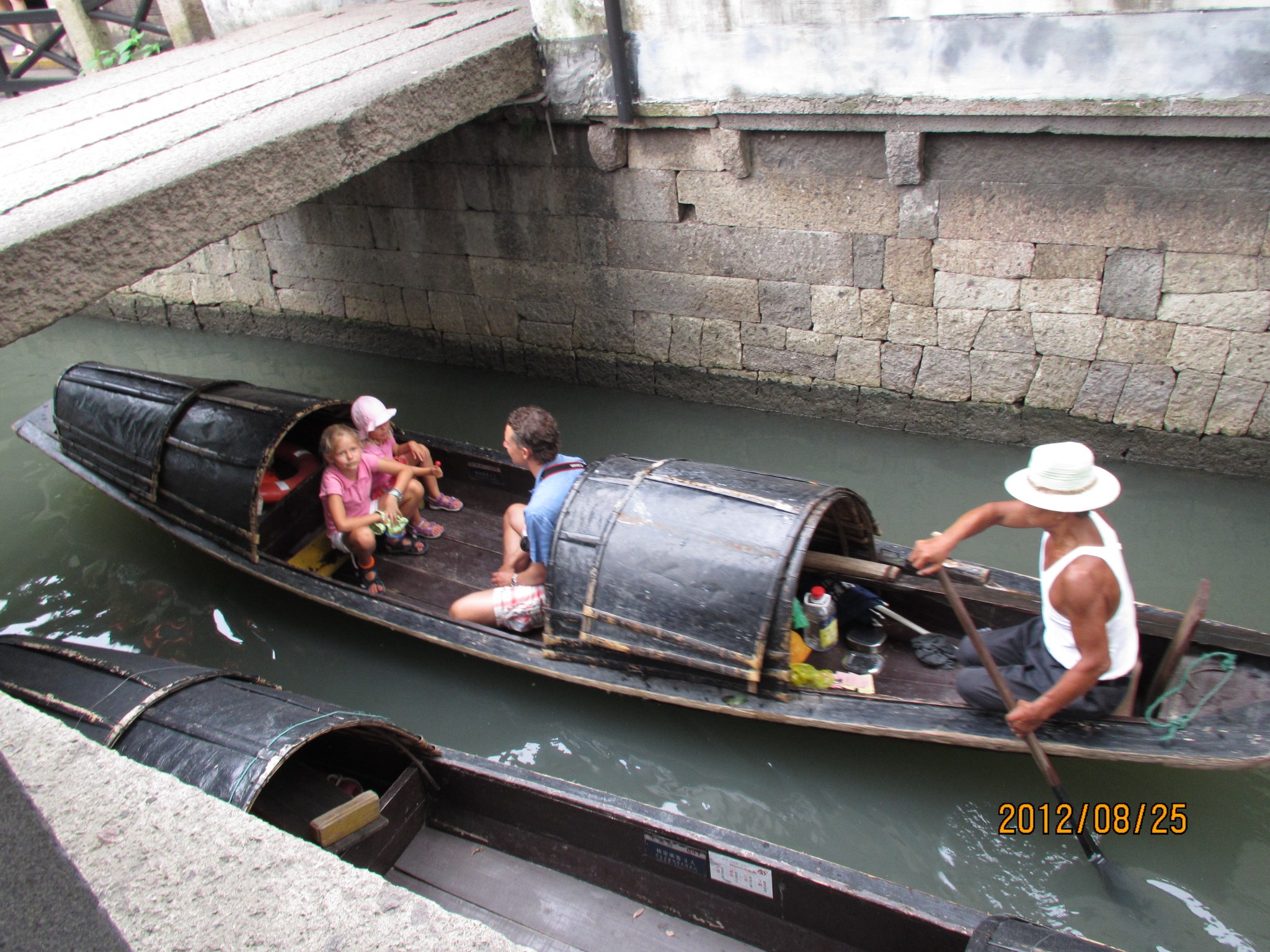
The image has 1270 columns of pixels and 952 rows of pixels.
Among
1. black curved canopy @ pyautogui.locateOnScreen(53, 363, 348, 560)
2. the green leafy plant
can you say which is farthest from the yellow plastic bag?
the green leafy plant

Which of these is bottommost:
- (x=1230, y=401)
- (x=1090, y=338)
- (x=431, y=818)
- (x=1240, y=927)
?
(x=1240, y=927)

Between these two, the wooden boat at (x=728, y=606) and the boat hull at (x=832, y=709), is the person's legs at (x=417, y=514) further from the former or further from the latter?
→ the boat hull at (x=832, y=709)

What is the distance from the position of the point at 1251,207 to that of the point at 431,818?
17.0 ft

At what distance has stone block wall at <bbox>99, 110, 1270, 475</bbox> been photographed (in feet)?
16.8

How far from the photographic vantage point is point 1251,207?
15.7 ft

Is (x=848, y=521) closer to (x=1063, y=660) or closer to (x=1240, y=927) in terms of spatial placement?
(x=1063, y=660)

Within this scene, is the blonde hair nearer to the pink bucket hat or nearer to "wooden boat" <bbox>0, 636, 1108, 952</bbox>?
the pink bucket hat

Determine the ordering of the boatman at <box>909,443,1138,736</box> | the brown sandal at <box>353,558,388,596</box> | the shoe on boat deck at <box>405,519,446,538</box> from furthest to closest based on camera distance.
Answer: the shoe on boat deck at <box>405,519,446,538</box>
the brown sandal at <box>353,558,388,596</box>
the boatman at <box>909,443,1138,736</box>

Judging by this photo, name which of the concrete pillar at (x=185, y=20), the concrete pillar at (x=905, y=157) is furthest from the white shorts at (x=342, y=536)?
the concrete pillar at (x=185, y=20)

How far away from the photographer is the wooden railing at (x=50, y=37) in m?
→ 8.80

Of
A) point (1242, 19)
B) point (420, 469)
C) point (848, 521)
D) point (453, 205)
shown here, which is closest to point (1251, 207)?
point (1242, 19)

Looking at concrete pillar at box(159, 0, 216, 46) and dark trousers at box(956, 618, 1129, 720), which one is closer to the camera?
dark trousers at box(956, 618, 1129, 720)

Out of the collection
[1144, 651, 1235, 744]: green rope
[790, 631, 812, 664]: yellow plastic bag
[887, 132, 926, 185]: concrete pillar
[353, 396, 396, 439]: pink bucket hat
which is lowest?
[790, 631, 812, 664]: yellow plastic bag

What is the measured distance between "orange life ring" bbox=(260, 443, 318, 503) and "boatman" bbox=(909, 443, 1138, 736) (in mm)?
3652
